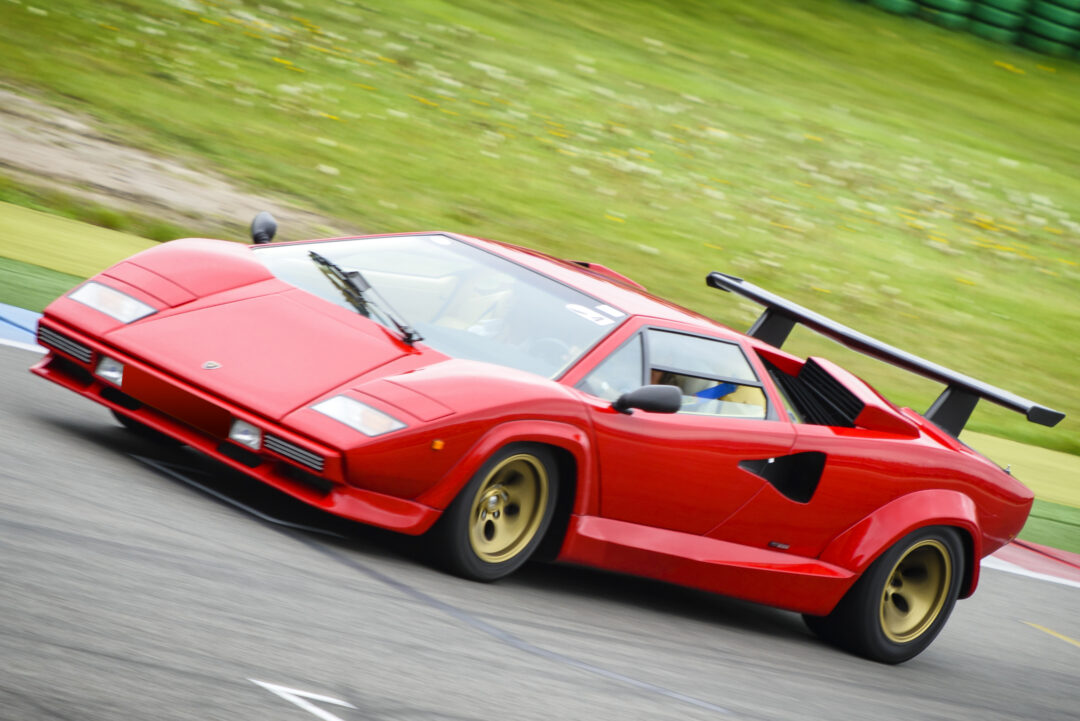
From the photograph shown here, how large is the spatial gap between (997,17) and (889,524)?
23298mm

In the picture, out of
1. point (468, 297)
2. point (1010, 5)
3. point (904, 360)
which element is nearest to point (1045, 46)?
point (1010, 5)

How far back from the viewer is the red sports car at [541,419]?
4.49 m

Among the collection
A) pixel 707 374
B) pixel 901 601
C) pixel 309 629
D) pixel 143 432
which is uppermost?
pixel 707 374

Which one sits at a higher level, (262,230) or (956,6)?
(956,6)

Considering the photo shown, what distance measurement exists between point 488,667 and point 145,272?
7.31 ft

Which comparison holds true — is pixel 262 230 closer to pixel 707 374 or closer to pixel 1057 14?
pixel 707 374

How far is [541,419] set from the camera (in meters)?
4.66

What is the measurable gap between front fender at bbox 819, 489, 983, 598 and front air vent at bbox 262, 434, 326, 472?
240cm

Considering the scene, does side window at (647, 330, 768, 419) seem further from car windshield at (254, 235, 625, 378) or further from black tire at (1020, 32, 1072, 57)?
black tire at (1020, 32, 1072, 57)

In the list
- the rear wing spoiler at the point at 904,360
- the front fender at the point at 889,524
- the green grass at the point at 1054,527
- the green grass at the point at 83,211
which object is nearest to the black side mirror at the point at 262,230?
the rear wing spoiler at the point at 904,360

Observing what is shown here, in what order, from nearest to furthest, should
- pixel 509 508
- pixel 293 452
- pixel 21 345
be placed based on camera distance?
1. pixel 293 452
2. pixel 509 508
3. pixel 21 345

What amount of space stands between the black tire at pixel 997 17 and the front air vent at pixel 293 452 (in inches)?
979

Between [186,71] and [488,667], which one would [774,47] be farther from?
[488,667]

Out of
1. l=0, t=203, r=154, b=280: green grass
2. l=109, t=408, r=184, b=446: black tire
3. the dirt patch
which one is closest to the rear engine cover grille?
l=109, t=408, r=184, b=446: black tire
